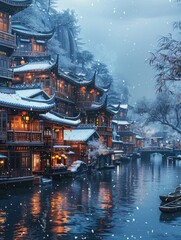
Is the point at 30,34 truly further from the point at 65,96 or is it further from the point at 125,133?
the point at 125,133

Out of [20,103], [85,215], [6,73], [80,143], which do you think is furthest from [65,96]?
[85,215]

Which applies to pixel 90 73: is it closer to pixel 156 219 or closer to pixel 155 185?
pixel 155 185

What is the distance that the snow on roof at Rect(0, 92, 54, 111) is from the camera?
3344cm

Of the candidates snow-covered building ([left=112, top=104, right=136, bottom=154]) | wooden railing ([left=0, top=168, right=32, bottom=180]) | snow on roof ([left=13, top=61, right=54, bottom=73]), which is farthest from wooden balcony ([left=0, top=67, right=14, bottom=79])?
snow-covered building ([left=112, top=104, right=136, bottom=154])

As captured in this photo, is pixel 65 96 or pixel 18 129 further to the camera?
pixel 65 96

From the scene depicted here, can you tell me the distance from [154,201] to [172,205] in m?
5.71

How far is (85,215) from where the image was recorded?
24.1 m

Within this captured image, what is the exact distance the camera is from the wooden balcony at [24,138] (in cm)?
3444

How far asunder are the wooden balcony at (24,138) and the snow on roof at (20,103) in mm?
2493

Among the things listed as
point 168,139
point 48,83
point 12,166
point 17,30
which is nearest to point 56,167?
point 12,166

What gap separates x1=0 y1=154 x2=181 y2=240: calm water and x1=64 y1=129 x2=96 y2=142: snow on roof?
18.5 meters

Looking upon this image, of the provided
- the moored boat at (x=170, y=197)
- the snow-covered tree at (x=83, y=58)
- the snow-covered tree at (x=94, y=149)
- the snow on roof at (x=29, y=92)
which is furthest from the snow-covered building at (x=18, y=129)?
the snow-covered tree at (x=83, y=58)

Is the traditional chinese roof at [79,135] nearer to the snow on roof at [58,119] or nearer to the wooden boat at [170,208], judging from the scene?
the snow on roof at [58,119]

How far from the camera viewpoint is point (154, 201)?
1192 inches
